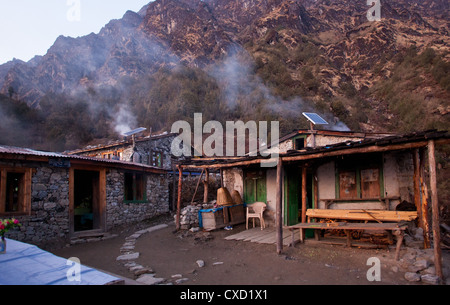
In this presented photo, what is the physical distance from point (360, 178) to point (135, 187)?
34.8 ft

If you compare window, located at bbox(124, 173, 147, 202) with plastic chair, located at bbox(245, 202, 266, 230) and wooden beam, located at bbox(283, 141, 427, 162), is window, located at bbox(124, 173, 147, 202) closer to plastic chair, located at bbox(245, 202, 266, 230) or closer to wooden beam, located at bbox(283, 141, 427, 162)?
plastic chair, located at bbox(245, 202, 266, 230)

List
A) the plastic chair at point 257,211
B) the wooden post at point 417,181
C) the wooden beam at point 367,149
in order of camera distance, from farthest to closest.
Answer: the plastic chair at point 257,211, the wooden post at point 417,181, the wooden beam at point 367,149

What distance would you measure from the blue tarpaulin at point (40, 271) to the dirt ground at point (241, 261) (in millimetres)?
2730

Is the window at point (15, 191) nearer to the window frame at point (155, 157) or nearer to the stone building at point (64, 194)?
the stone building at point (64, 194)

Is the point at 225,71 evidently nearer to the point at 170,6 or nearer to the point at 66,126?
the point at 66,126

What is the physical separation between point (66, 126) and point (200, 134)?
17451mm

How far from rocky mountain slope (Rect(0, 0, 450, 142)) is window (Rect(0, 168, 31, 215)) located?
21758 mm

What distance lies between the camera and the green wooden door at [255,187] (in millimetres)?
11781

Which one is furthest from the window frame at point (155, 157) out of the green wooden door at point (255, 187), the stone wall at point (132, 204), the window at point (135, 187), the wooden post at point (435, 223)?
the wooden post at point (435, 223)

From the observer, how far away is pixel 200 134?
2983cm

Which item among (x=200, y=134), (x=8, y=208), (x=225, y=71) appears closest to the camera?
(x=8, y=208)

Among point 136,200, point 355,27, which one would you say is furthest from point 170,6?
point 136,200

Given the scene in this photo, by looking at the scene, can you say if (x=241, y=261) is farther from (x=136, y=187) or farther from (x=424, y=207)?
→ (x=136, y=187)

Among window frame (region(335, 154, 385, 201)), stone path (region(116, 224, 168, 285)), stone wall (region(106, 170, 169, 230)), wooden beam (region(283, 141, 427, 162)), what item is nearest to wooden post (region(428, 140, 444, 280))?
wooden beam (region(283, 141, 427, 162))
